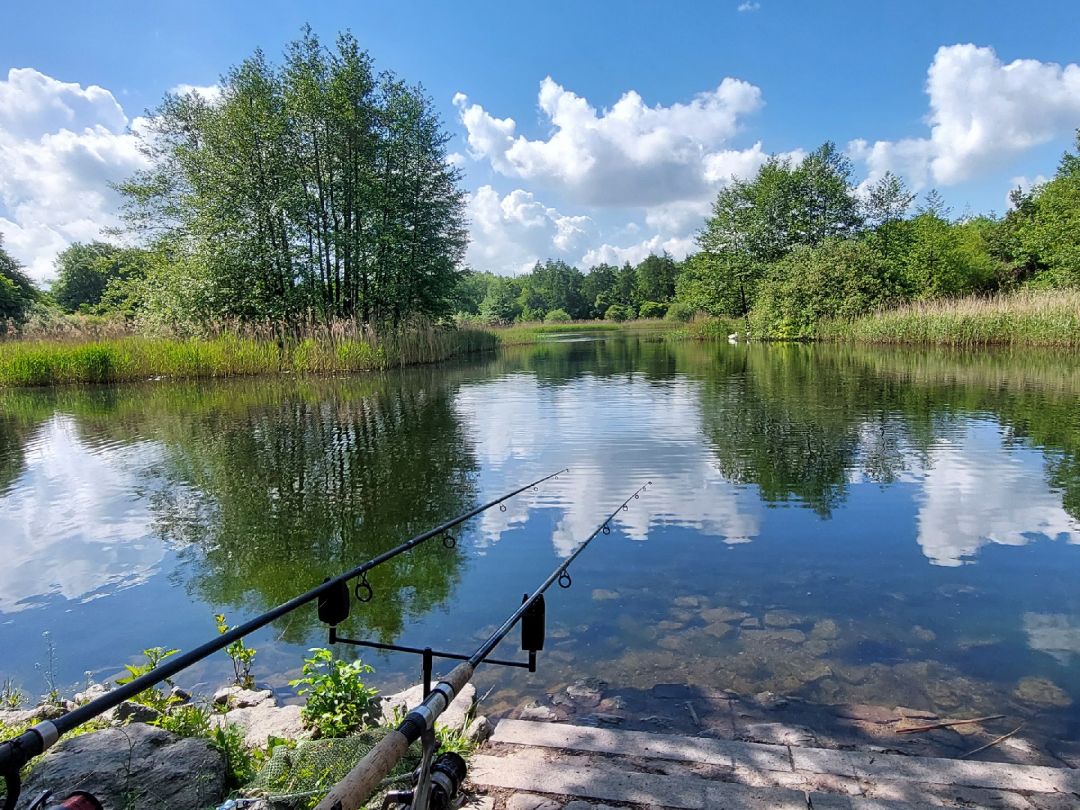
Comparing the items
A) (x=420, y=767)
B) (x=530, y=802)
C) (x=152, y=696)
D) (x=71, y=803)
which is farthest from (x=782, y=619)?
(x=71, y=803)

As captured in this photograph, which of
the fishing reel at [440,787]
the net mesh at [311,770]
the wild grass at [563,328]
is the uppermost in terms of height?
the wild grass at [563,328]

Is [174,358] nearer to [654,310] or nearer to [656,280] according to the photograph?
[654,310]

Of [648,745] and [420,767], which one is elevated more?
[420,767]

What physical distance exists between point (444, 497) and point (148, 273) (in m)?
25.0

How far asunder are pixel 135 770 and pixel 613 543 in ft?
13.8

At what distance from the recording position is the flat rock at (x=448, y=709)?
3123mm

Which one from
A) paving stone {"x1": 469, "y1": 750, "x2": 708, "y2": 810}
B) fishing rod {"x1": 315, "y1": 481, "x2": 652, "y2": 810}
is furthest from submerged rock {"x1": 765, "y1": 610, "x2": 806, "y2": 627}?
fishing rod {"x1": 315, "y1": 481, "x2": 652, "y2": 810}

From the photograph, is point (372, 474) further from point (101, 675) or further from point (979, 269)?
point (979, 269)

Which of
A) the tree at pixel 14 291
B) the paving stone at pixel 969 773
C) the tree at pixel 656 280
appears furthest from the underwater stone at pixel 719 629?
the tree at pixel 656 280

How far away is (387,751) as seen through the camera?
1263 mm

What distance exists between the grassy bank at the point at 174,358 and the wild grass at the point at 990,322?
23.8 m

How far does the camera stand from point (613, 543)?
19.5 ft

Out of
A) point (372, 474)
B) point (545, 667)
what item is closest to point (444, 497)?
point (372, 474)

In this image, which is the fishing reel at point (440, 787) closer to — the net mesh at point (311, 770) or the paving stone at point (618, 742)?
the net mesh at point (311, 770)
